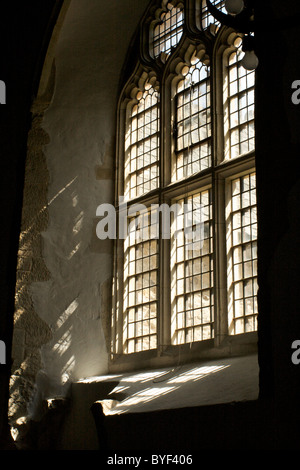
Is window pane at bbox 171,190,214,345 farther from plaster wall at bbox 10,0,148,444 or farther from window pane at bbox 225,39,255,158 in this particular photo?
plaster wall at bbox 10,0,148,444

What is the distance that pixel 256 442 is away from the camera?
15.0 ft

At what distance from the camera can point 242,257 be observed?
6.70 m

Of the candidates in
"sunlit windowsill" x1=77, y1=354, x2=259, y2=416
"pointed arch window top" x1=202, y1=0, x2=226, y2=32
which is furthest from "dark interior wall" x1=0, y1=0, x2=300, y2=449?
"pointed arch window top" x1=202, y1=0, x2=226, y2=32

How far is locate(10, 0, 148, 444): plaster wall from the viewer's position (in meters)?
7.73

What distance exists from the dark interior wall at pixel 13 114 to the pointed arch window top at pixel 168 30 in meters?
1.38

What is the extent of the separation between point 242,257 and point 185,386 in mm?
1439

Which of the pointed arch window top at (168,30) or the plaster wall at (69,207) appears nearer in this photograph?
the plaster wall at (69,207)

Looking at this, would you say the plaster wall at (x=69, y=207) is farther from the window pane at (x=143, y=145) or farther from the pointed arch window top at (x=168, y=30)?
the pointed arch window top at (x=168, y=30)

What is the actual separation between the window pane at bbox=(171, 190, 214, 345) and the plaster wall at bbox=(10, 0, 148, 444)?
3.61 ft

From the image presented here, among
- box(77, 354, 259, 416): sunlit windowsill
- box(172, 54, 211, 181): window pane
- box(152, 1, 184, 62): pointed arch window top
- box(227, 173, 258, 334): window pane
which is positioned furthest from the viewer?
box(152, 1, 184, 62): pointed arch window top

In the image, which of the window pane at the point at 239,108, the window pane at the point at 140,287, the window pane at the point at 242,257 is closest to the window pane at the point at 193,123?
the window pane at the point at 239,108

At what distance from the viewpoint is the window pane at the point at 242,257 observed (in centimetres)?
648

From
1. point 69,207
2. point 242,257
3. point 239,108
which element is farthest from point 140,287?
point 239,108
